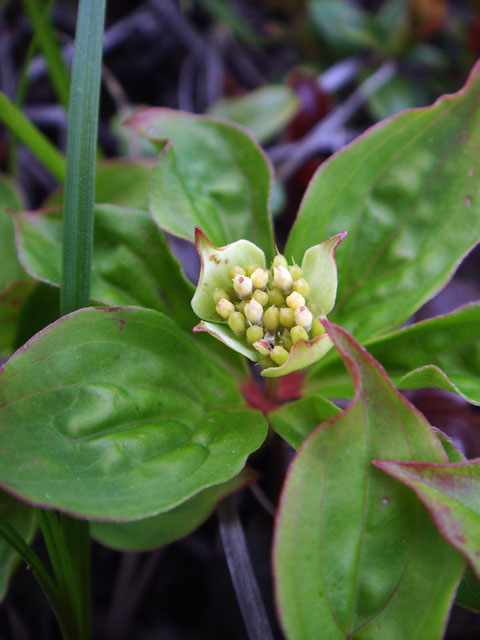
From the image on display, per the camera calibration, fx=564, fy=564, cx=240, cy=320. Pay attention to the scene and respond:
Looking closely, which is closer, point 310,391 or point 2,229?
point 310,391

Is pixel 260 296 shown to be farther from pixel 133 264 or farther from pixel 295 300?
pixel 133 264

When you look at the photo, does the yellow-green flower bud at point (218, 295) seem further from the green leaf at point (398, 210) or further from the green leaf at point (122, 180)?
the green leaf at point (122, 180)

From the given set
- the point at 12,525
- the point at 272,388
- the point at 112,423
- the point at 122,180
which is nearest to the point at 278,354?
the point at 272,388

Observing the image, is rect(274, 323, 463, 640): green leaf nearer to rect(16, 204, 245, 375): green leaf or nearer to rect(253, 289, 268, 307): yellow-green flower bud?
rect(253, 289, 268, 307): yellow-green flower bud

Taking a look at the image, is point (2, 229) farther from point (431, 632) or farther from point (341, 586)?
point (431, 632)

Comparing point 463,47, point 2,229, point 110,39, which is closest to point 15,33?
point 110,39

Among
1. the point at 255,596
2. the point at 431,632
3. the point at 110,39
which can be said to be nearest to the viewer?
the point at 431,632

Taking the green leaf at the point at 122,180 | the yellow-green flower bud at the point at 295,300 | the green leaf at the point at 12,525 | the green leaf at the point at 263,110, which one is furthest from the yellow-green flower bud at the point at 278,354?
the green leaf at the point at 263,110
